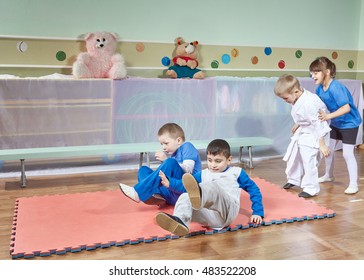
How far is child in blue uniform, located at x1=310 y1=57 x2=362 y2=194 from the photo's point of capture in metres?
2.78

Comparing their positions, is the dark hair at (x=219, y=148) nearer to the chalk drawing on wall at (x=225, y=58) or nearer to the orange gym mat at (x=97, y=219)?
the orange gym mat at (x=97, y=219)

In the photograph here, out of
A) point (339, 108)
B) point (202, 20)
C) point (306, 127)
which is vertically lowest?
point (306, 127)

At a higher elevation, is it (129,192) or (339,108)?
(339,108)

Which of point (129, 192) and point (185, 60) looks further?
point (185, 60)

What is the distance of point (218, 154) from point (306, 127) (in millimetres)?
933

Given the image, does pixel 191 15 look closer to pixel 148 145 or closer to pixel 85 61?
pixel 85 61

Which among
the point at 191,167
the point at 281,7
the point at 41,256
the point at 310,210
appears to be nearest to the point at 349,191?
the point at 310,210

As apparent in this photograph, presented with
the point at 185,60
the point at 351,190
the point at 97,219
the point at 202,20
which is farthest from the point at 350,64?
the point at 97,219

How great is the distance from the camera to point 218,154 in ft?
6.84

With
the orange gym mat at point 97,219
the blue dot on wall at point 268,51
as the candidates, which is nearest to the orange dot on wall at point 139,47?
the blue dot on wall at point 268,51

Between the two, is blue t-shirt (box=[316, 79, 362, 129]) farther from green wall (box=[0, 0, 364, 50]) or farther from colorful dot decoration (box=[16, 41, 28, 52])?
colorful dot decoration (box=[16, 41, 28, 52])

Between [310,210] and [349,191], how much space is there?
576mm

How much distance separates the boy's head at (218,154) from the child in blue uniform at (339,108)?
0.93 metres

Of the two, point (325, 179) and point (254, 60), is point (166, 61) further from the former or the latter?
point (325, 179)
